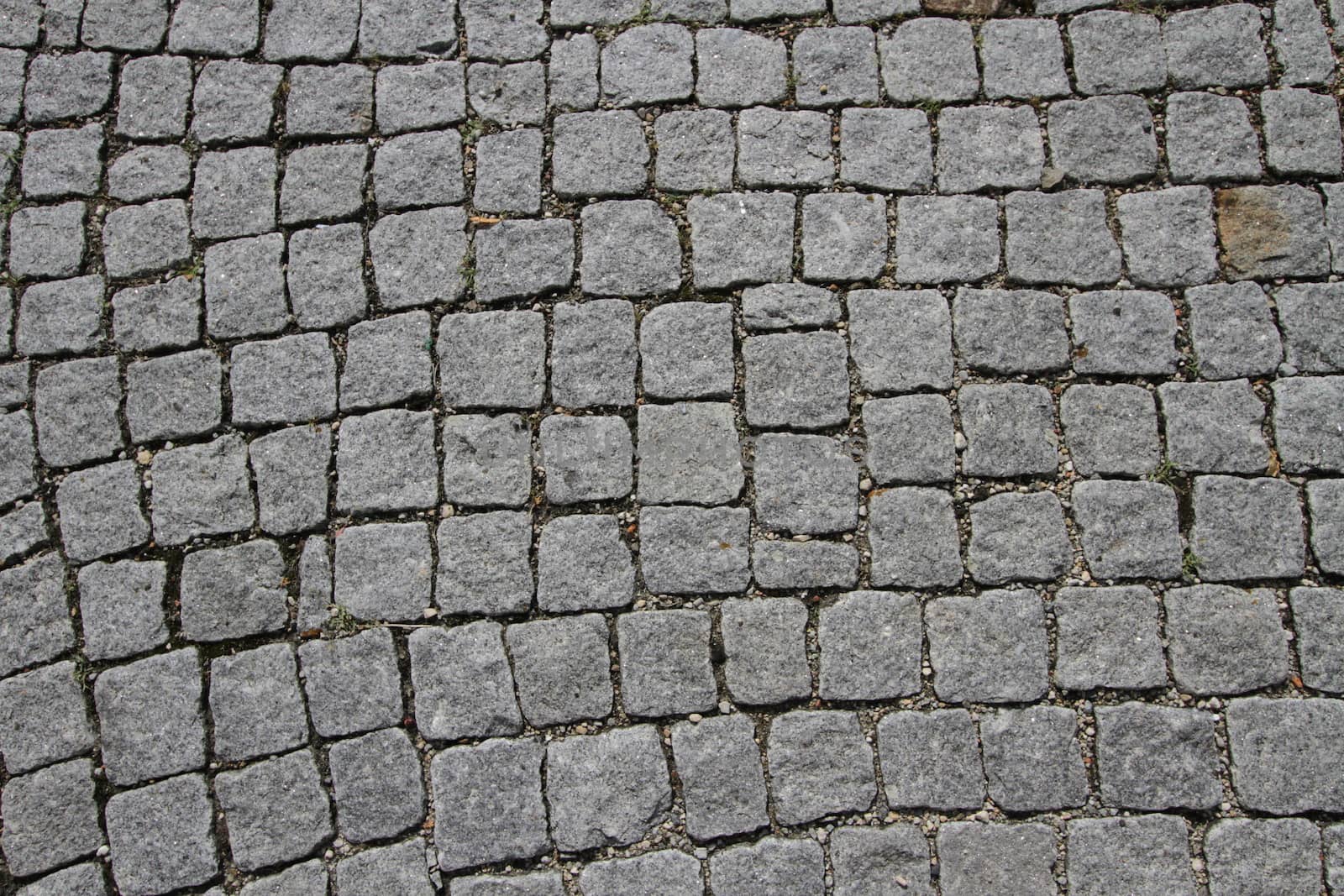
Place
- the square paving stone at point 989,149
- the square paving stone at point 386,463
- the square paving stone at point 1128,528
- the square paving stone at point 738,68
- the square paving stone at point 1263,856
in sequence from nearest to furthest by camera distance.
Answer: the square paving stone at point 1263,856 → the square paving stone at point 1128,528 → the square paving stone at point 386,463 → the square paving stone at point 989,149 → the square paving stone at point 738,68

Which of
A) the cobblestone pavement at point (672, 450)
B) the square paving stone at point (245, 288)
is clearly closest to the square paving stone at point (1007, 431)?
the cobblestone pavement at point (672, 450)

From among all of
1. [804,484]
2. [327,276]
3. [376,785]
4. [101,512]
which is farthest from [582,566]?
[101,512]

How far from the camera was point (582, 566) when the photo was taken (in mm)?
3180

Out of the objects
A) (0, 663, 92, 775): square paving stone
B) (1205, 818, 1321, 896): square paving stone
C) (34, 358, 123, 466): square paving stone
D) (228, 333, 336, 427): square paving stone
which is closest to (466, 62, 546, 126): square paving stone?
(228, 333, 336, 427): square paving stone

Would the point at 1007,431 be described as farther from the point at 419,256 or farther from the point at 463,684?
the point at 419,256

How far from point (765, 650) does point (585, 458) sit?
Answer: 0.78 metres

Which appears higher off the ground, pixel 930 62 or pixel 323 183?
pixel 930 62

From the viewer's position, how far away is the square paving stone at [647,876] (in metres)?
2.98

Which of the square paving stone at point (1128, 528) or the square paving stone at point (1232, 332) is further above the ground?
the square paving stone at point (1232, 332)

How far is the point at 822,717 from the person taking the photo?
10.1 feet

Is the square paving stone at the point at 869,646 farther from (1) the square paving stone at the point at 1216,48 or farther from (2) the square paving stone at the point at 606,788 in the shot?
(1) the square paving stone at the point at 1216,48

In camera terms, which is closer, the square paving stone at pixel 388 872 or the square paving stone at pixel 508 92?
the square paving stone at pixel 388 872

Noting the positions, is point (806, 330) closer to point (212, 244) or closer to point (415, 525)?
point (415, 525)

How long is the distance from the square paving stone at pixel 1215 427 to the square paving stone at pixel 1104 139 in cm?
73
